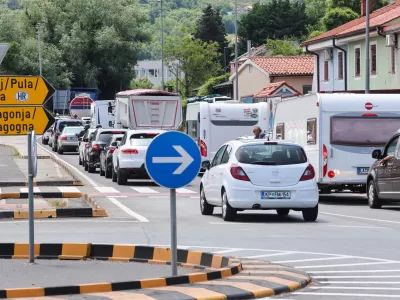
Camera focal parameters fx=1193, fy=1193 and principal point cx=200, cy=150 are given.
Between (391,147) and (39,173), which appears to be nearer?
(391,147)

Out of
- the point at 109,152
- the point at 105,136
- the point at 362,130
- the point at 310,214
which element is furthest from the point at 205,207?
the point at 105,136

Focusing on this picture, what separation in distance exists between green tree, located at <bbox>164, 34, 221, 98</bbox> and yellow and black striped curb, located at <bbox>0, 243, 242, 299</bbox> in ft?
345

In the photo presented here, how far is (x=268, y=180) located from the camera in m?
21.4

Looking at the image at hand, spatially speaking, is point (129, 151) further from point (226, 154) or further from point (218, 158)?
point (226, 154)

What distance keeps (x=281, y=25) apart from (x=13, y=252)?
405 feet

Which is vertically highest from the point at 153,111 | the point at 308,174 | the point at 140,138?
the point at 153,111

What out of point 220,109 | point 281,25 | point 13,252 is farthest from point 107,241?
point 281,25

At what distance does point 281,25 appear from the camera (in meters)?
136

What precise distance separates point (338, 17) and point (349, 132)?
59212 mm

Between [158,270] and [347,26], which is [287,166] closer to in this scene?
[158,270]

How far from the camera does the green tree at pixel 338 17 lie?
85.4m

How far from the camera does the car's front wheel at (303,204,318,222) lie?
21562mm

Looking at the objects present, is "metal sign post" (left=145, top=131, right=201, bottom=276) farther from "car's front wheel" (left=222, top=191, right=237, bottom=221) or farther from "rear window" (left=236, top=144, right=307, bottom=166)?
"rear window" (left=236, top=144, right=307, bottom=166)

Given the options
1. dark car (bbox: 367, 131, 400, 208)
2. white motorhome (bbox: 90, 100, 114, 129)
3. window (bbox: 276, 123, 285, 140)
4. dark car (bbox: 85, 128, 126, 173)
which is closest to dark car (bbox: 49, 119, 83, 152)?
white motorhome (bbox: 90, 100, 114, 129)
